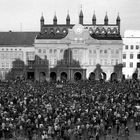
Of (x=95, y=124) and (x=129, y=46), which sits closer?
(x=95, y=124)

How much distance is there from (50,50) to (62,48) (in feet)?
8.46

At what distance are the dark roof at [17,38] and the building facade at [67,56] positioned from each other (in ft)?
1.35

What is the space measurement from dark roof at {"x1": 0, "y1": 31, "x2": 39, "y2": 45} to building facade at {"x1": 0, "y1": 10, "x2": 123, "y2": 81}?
412 mm

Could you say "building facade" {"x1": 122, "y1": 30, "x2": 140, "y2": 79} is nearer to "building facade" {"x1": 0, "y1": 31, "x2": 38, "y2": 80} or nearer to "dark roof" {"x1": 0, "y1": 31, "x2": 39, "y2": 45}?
"dark roof" {"x1": 0, "y1": 31, "x2": 39, "y2": 45}

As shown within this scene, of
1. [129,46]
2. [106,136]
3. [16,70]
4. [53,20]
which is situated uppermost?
[53,20]

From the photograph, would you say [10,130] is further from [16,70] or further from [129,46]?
[129,46]

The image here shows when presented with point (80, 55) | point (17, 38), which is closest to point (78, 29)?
point (80, 55)

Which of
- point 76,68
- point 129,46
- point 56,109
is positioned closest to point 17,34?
point 76,68

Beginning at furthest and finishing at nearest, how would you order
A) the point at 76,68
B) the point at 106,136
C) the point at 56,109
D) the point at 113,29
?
the point at 113,29
the point at 76,68
the point at 56,109
the point at 106,136

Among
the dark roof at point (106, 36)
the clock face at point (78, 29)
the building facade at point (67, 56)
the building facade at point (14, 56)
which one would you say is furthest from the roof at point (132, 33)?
the building facade at point (14, 56)

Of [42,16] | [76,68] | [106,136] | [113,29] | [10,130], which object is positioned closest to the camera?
[10,130]

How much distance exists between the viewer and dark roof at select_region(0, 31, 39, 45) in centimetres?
8388

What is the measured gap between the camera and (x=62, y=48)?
264 ft

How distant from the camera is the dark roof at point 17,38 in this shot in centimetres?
8388
